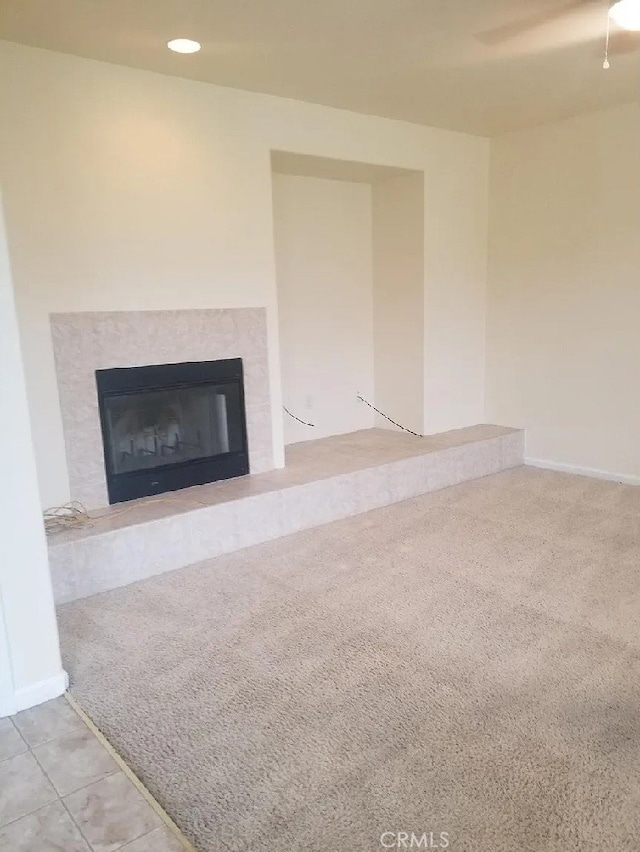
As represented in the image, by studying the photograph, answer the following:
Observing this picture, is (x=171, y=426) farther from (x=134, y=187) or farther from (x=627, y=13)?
(x=627, y=13)

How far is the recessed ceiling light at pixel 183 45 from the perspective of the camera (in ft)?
9.51

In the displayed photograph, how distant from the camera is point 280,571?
3.16m

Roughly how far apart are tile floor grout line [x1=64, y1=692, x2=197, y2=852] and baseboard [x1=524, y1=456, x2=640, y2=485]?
12.5 feet

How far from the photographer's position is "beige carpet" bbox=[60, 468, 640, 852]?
1634 mm

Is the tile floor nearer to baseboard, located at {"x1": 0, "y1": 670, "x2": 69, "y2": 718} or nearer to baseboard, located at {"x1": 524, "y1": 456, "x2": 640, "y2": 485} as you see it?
baseboard, located at {"x1": 0, "y1": 670, "x2": 69, "y2": 718}

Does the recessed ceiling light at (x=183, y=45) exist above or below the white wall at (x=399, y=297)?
above

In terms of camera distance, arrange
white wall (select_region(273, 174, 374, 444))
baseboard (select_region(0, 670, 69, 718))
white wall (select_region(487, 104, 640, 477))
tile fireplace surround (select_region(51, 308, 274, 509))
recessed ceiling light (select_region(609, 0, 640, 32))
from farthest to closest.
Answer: white wall (select_region(273, 174, 374, 444)) → white wall (select_region(487, 104, 640, 477)) → tile fireplace surround (select_region(51, 308, 274, 509)) → recessed ceiling light (select_region(609, 0, 640, 32)) → baseboard (select_region(0, 670, 69, 718))

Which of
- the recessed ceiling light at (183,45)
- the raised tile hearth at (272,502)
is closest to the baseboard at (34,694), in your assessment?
the raised tile hearth at (272,502)

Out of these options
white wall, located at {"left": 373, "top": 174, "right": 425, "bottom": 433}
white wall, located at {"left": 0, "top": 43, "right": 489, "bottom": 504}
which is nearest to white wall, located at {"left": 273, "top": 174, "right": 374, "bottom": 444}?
white wall, located at {"left": 373, "top": 174, "right": 425, "bottom": 433}

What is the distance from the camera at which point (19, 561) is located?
2.06 metres

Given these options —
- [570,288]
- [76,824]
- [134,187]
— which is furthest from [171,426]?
[570,288]

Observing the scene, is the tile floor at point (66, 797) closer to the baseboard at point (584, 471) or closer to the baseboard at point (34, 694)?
the baseboard at point (34, 694)

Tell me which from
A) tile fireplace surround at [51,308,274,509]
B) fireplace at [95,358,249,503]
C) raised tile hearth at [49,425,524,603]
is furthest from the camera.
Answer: fireplace at [95,358,249,503]

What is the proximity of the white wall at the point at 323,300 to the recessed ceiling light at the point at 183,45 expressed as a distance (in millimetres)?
1593
